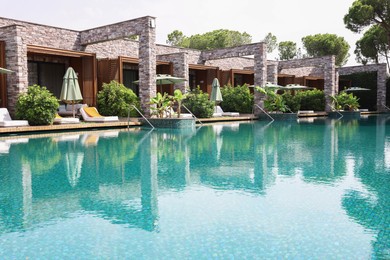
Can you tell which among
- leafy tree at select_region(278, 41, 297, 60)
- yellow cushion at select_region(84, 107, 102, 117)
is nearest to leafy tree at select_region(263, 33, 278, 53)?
leafy tree at select_region(278, 41, 297, 60)

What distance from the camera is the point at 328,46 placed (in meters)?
45.5

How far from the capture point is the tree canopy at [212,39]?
47.1m

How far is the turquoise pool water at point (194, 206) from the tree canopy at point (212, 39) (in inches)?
1601

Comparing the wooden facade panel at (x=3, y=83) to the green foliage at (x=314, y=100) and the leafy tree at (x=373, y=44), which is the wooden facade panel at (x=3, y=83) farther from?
the leafy tree at (x=373, y=44)

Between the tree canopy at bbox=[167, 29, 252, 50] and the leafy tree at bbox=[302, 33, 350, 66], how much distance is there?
8.25 metres

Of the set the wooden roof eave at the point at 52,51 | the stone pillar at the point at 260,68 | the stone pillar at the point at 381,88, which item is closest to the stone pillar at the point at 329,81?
the stone pillar at the point at 381,88

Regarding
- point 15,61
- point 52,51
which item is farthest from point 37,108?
point 52,51

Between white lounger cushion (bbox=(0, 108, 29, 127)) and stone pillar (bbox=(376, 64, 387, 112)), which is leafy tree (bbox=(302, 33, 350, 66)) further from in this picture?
white lounger cushion (bbox=(0, 108, 29, 127))

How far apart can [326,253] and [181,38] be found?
52.3 meters

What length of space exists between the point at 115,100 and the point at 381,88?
966 inches

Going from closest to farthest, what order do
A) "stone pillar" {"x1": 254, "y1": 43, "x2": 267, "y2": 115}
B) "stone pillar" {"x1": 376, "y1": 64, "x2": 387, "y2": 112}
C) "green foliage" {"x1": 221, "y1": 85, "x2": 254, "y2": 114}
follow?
1. "stone pillar" {"x1": 254, "y1": 43, "x2": 267, "y2": 115}
2. "green foliage" {"x1": 221, "y1": 85, "x2": 254, "y2": 114}
3. "stone pillar" {"x1": 376, "y1": 64, "x2": 387, "y2": 112}

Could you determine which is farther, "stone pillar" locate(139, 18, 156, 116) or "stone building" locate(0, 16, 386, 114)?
"stone pillar" locate(139, 18, 156, 116)

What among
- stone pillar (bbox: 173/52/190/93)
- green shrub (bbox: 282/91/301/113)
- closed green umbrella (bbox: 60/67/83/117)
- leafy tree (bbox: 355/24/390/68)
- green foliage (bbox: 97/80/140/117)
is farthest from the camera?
leafy tree (bbox: 355/24/390/68)

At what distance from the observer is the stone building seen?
47.9 feet
